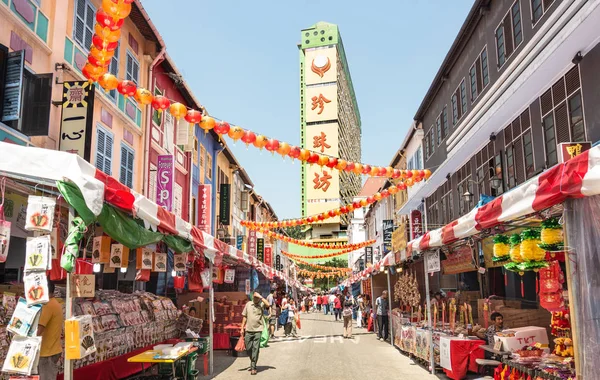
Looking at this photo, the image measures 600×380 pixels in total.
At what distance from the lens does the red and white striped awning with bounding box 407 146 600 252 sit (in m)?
5.17

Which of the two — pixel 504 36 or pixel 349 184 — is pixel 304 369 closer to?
pixel 504 36

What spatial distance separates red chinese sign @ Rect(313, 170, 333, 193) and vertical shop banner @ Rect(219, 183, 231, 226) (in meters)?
56.9

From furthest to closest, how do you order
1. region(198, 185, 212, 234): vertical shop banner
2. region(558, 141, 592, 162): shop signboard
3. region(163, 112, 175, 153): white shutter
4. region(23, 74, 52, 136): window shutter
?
region(198, 185, 212, 234): vertical shop banner < region(163, 112, 175, 153): white shutter < region(558, 141, 592, 162): shop signboard < region(23, 74, 52, 136): window shutter

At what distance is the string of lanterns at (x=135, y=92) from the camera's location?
921 centimetres

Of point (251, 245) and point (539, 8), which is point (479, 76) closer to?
point (539, 8)

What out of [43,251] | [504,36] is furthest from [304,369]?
[504,36]

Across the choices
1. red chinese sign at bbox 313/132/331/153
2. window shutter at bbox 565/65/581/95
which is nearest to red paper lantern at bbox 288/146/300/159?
window shutter at bbox 565/65/581/95

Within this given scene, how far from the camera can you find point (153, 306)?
1270cm

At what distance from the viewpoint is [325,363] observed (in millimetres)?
13867

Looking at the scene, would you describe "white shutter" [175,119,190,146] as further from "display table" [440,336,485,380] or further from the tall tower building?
the tall tower building

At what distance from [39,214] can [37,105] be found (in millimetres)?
5886

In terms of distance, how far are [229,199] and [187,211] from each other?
276 inches

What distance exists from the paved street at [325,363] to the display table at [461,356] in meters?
0.92

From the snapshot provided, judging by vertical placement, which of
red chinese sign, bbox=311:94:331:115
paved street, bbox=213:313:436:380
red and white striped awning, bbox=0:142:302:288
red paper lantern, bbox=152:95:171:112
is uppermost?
red chinese sign, bbox=311:94:331:115
